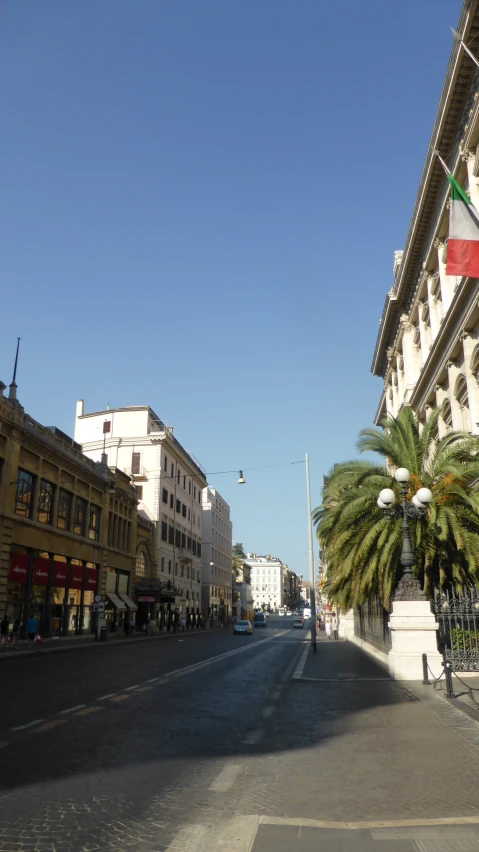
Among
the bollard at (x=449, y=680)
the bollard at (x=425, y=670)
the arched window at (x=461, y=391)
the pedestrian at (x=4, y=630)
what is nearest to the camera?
the bollard at (x=449, y=680)

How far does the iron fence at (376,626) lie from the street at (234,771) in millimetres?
11507

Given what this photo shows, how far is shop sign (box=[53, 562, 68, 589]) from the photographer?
38.5 meters

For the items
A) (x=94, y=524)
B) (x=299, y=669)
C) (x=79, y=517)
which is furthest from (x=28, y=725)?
(x=94, y=524)

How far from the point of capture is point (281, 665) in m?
24.0

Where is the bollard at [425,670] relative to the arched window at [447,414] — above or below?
below

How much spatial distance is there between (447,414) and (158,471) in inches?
1471

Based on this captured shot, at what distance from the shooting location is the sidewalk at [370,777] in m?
5.25

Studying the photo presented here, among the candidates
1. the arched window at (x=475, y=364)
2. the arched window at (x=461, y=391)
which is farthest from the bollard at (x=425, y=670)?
the arched window at (x=461, y=391)

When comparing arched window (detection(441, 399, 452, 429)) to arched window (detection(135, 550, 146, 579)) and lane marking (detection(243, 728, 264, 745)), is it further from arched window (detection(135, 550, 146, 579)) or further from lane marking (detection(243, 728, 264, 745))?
arched window (detection(135, 550, 146, 579))

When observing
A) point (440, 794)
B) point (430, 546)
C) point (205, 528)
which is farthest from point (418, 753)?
point (205, 528)

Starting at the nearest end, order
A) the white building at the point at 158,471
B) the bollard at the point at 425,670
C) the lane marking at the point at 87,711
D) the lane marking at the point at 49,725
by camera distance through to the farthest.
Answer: the lane marking at the point at 49,725, the lane marking at the point at 87,711, the bollard at the point at 425,670, the white building at the point at 158,471

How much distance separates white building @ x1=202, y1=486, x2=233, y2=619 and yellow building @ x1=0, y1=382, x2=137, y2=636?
39.2 meters

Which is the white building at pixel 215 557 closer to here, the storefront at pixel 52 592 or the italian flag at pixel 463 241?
the storefront at pixel 52 592

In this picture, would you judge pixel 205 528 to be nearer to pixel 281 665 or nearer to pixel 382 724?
pixel 281 665
